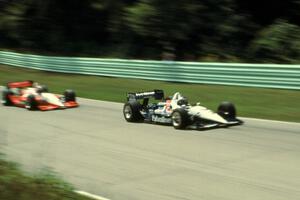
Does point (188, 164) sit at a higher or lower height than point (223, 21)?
lower

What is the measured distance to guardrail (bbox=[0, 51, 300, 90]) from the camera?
16.9 meters

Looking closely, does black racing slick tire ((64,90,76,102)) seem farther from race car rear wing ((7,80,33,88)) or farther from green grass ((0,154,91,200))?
green grass ((0,154,91,200))

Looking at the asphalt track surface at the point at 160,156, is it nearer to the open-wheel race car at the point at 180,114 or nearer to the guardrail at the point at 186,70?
the open-wheel race car at the point at 180,114

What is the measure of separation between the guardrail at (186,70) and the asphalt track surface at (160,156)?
4.90 meters

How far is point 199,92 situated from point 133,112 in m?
5.62

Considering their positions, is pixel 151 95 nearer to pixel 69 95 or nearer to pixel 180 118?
pixel 180 118

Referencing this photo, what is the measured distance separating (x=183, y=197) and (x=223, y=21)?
2017 centimetres

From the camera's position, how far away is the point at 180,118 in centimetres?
1110

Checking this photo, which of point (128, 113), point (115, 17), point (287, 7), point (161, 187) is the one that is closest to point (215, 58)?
point (287, 7)

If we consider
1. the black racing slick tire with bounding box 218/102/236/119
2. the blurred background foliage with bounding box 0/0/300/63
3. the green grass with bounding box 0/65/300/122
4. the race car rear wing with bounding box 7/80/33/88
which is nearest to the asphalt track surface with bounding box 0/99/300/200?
the black racing slick tire with bounding box 218/102/236/119

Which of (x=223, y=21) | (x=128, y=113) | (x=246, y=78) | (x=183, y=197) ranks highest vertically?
(x=223, y=21)

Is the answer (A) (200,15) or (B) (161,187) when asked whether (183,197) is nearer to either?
(B) (161,187)

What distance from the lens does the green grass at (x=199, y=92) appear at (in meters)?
13.8

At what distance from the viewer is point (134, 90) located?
63.1 feet
